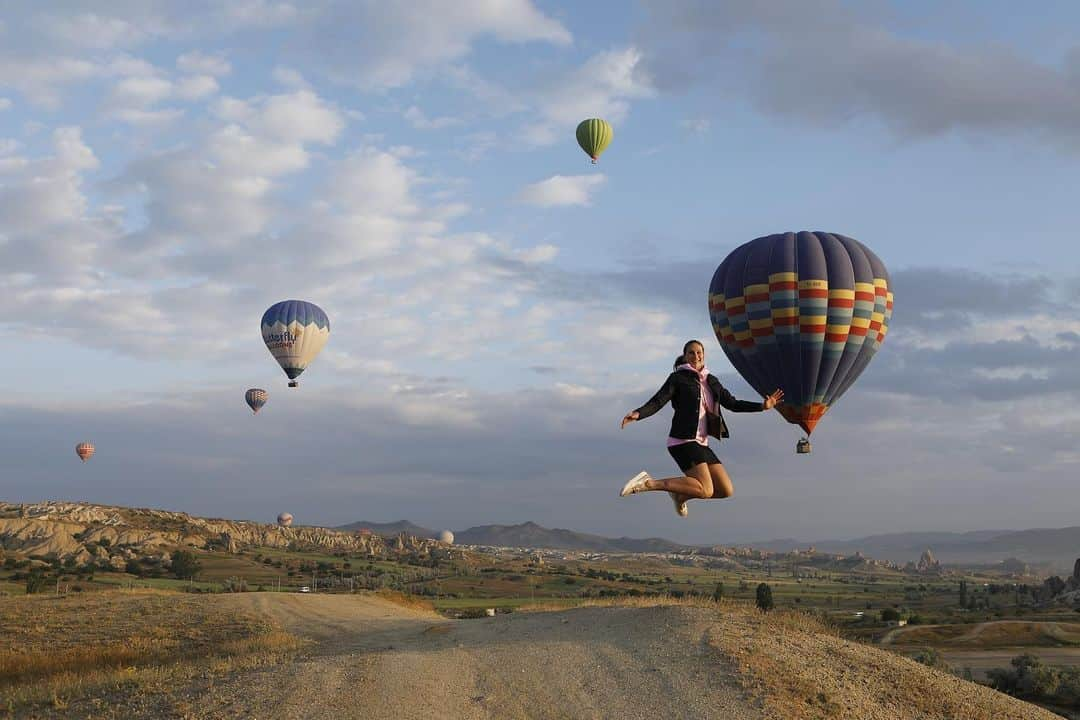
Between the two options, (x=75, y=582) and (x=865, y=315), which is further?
(x=75, y=582)

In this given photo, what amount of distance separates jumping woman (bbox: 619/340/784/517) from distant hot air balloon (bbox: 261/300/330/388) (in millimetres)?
60699

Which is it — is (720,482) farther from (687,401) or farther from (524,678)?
(524,678)

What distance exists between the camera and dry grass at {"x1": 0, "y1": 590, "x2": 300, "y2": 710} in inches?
930

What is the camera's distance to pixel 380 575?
127m

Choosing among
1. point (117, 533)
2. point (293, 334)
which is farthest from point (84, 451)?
point (293, 334)

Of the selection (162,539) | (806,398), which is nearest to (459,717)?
(806,398)

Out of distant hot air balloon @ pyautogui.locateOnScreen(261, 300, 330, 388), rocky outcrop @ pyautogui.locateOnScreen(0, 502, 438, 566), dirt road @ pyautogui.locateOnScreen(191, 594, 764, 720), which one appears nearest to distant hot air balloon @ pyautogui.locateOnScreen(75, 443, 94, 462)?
rocky outcrop @ pyautogui.locateOnScreen(0, 502, 438, 566)

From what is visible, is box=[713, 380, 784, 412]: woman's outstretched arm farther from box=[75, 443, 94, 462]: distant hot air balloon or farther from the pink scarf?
box=[75, 443, 94, 462]: distant hot air balloon

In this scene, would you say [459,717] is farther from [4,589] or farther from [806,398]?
[4,589]

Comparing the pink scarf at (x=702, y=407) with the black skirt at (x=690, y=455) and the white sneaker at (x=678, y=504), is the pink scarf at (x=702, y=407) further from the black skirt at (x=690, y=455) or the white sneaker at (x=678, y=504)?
the white sneaker at (x=678, y=504)

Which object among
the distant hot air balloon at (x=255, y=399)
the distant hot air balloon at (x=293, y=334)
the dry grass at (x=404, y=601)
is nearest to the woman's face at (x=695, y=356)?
the dry grass at (x=404, y=601)

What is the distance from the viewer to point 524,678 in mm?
20578

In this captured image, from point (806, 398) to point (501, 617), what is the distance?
12.4 meters

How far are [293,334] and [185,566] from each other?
5322 cm
